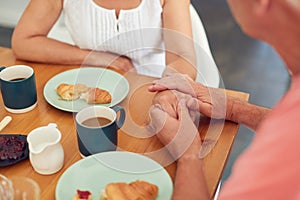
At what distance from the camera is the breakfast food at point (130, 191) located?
90 centimetres

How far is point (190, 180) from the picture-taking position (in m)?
0.95

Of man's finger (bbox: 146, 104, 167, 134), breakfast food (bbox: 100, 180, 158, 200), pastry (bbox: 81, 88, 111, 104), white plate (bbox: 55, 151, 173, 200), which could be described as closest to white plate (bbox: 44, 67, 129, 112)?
pastry (bbox: 81, 88, 111, 104)

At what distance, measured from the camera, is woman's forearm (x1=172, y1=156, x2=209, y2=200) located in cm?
92

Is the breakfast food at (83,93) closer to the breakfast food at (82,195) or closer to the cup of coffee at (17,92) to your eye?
the cup of coffee at (17,92)

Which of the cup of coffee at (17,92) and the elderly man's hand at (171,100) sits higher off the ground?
the cup of coffee at (17,92)

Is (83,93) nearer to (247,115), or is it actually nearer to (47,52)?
(47,52)

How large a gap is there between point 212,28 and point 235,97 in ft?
7.44

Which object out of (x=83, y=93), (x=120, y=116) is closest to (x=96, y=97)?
(x=83, y=93)

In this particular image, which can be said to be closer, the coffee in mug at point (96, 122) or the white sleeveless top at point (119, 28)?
the coffee in mug at point (96, 122)

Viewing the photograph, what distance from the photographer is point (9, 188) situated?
879mm

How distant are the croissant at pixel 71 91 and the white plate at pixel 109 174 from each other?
27cm

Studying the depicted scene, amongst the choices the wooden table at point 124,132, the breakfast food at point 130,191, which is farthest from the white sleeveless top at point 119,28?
the breakfast food at point 130,191

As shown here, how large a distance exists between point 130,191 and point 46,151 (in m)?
0.22

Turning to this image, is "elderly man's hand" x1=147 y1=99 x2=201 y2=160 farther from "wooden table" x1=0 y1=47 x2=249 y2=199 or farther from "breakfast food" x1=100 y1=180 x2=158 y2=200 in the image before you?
"breakfast food" x1=100 y1=180 x2=158 y2=200
